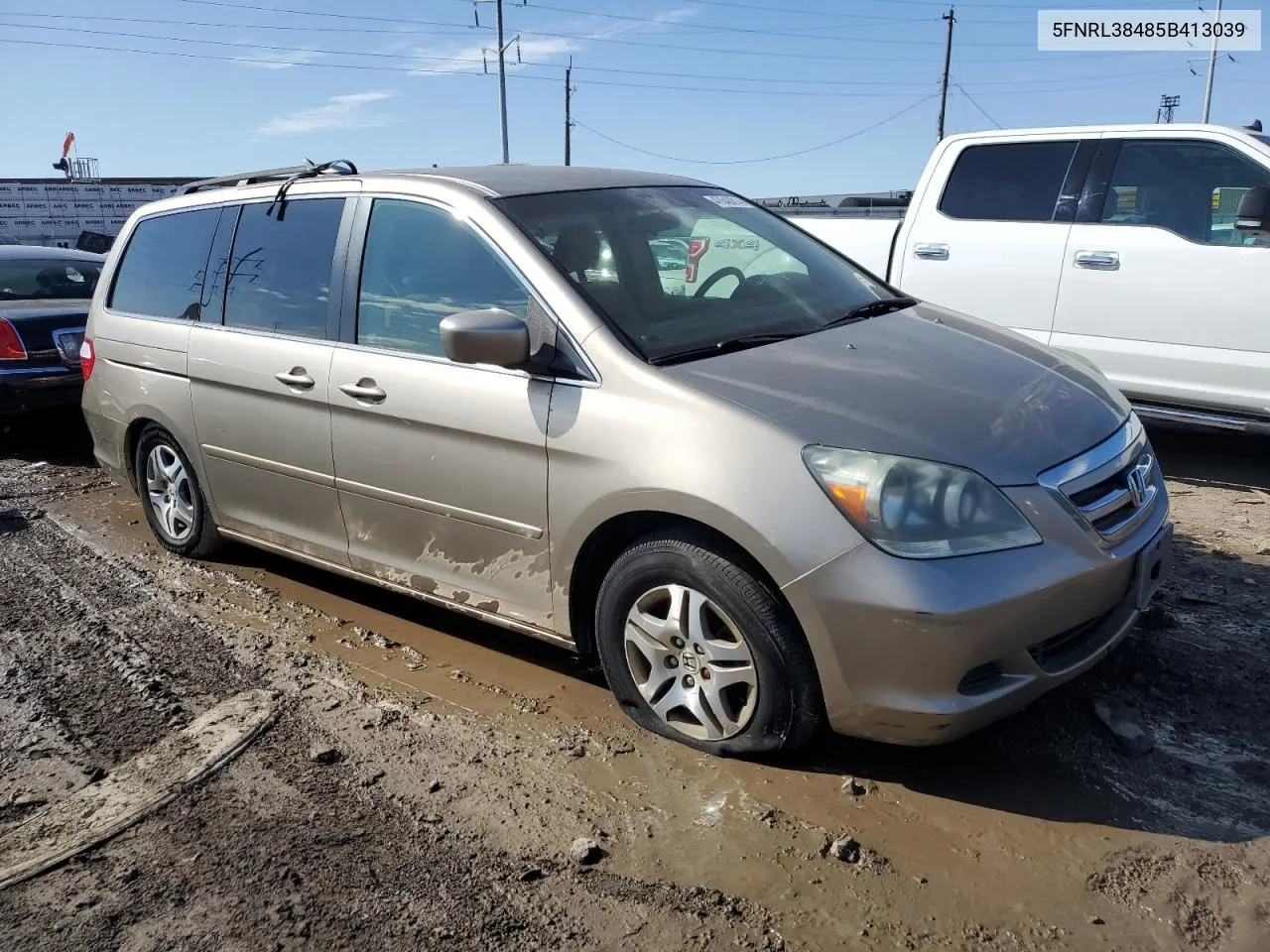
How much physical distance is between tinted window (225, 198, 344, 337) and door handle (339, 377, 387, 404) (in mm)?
359

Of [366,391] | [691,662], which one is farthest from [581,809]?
[366,391]

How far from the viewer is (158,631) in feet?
14.8

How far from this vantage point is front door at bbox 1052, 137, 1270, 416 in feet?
19.3

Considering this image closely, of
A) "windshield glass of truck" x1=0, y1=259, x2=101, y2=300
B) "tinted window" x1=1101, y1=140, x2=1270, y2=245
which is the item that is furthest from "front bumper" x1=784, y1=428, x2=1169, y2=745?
"windshield glass of truck" x1=0, y1=259, x2=101, y2=300

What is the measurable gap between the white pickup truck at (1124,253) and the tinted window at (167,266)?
4436mm

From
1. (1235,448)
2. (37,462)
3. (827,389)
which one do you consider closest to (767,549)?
(827,389)

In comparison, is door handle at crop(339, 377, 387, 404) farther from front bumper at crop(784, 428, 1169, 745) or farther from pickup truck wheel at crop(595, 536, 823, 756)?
front bumper at crop(784, 428, 1169, 745)

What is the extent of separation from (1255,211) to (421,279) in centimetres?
457

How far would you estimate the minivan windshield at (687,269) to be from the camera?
11.5ft

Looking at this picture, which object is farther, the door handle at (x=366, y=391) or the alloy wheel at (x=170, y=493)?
the alloy wheel at (x=170, y=493)

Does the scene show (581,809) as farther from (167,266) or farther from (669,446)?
(167,266)

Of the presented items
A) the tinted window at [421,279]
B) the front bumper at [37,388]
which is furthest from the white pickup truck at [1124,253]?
the front bumper at [37,388]

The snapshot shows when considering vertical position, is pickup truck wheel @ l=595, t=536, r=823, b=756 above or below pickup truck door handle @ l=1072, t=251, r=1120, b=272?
below

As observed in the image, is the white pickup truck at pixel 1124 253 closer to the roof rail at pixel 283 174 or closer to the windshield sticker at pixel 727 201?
the windshield sticker at pixel 727 201
